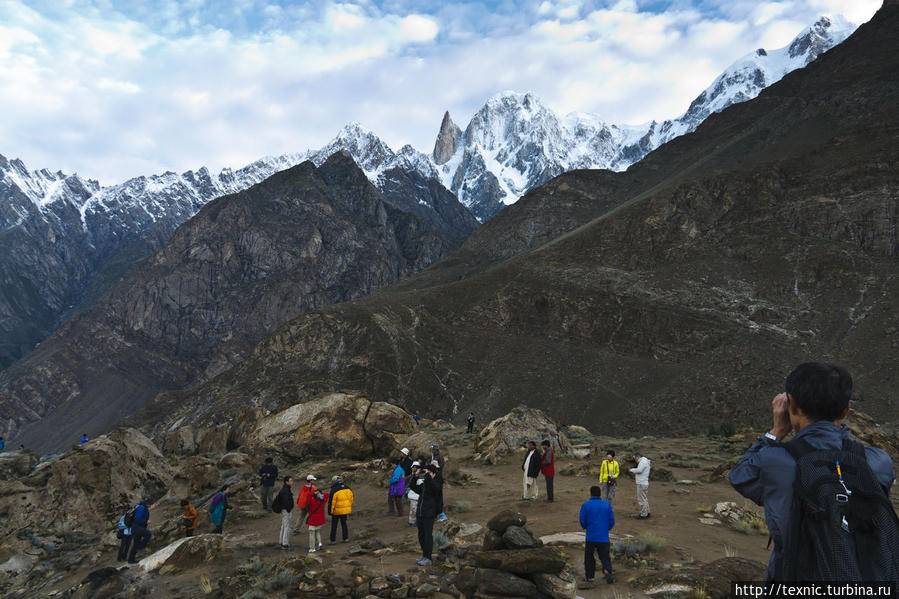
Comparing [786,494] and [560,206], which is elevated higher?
[560,206]

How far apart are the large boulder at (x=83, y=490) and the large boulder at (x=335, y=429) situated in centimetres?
642

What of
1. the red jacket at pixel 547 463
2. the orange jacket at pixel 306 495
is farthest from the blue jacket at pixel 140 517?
the red jacket at pixel 547 463

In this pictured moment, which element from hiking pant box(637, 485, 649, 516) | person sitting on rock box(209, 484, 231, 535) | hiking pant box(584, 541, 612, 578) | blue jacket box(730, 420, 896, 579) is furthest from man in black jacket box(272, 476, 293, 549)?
blue jacket box(730, 420, 896, 579)

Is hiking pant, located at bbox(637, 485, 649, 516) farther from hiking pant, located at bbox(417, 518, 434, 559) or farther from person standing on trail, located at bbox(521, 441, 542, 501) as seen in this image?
hiking pant, located at bbox(417, 518, 434, 559)

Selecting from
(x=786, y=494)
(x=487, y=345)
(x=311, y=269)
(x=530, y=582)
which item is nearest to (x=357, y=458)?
(x=530, y=582)

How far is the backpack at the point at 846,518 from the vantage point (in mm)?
2965

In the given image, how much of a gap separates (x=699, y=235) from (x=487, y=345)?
44.4m

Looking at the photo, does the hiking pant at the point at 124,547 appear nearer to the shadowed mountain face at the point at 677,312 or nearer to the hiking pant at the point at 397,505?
the hiking pant at the point at 397,505

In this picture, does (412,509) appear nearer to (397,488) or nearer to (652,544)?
(397,488)

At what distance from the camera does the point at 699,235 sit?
9462 centimetres

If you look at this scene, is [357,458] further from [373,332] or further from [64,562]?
[373,332]

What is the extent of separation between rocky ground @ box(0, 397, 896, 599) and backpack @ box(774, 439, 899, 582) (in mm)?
6018

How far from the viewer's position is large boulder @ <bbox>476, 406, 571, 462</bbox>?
27.7 metres

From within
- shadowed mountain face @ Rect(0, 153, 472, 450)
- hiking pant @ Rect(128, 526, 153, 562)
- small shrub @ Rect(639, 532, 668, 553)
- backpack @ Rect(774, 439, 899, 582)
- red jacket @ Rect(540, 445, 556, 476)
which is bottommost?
small shrub @ Rect(639, 532, 668, 553)
